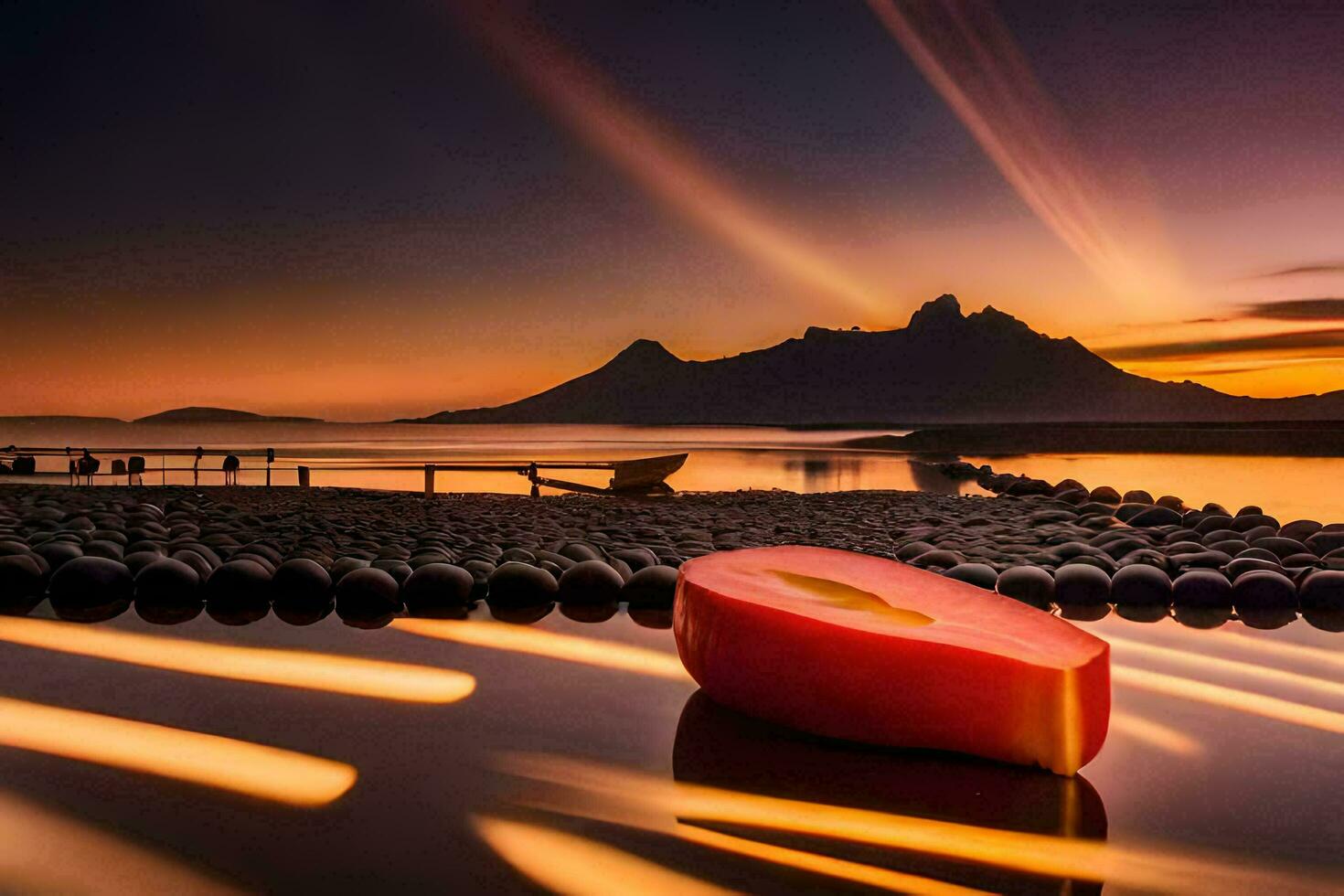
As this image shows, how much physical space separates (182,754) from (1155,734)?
203 centimetres

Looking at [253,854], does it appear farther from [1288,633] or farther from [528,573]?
[1288,633]

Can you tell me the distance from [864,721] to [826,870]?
516 millimetres

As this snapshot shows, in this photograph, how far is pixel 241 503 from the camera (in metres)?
8.46

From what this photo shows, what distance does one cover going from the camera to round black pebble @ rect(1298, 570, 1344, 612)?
3.70 meters

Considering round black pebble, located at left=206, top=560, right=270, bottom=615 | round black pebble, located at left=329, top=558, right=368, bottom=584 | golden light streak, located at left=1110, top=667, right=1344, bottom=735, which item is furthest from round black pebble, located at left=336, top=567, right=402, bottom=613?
golden light streak, located at left=1110, top=667, right=1344, bottom=735

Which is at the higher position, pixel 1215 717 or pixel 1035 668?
pixel 1035 668

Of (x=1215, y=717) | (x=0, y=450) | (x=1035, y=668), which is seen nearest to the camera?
(x=1035, y=668)

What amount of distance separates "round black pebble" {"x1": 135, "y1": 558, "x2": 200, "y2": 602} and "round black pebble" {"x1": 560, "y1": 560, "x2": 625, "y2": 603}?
1.36 meters

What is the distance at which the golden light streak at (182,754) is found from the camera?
181 cm

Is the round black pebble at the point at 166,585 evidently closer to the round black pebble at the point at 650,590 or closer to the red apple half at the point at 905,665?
the round black pebble at the point at 650,590

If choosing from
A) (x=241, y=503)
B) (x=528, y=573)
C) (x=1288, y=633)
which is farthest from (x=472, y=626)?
(x=241, y=503)

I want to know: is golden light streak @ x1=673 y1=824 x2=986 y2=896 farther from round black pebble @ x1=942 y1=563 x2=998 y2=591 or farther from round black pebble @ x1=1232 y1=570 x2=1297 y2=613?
round black pebble @ x1=1232 y1=570 x2=1297 y2=613

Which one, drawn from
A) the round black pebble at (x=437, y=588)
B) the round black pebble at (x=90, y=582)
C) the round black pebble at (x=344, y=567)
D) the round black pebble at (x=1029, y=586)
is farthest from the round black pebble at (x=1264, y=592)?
the round black pebble at (x=90, y=582)

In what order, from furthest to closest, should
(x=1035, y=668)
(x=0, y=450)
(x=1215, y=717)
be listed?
(x=0, y=450), (x=1215, y=717), (x=1035, y=668)
